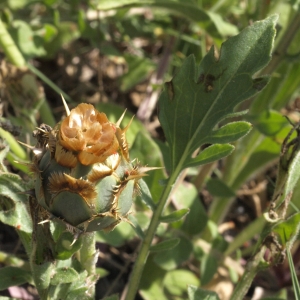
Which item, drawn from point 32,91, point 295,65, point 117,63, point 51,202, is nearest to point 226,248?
point 295,65

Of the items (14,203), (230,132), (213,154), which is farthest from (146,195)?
(14,203)

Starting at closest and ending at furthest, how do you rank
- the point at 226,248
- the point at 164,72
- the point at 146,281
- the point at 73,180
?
1. the point at 73,180
2. the point at 146,281
3. the point at 226,248
4. the point at 164,72

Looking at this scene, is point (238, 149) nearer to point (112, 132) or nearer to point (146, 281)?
point (146, 281)

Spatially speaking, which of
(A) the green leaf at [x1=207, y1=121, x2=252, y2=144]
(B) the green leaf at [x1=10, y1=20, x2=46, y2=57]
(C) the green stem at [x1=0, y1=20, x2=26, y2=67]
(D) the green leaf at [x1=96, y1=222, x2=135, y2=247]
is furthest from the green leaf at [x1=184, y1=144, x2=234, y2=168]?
(B) the green leaf at [x1=10, y1=20, x2=46, y2=57]

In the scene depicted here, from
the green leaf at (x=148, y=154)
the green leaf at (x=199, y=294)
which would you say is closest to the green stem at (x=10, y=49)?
the green leaf at (x=148, y=154)

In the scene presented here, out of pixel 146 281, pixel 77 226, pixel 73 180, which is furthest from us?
pixel 146 281

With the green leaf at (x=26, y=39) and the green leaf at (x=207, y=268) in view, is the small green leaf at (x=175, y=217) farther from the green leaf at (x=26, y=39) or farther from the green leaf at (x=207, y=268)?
the green leaf at (x=26, y=39)

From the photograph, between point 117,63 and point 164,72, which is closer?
point 164,72

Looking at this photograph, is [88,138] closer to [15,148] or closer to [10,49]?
[15,148]
